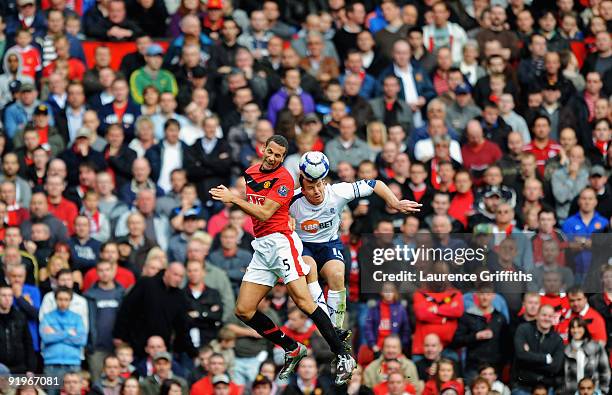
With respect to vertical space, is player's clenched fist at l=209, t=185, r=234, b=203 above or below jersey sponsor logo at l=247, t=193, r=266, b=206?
below

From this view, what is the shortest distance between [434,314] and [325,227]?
160 inches

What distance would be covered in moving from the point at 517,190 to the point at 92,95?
19.7 ft

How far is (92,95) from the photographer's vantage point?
23.0 metres

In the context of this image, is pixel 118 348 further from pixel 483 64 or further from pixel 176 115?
pixel 483 64

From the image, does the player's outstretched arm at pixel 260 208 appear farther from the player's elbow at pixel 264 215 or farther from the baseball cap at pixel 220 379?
the baseball cap at pixel 220 379

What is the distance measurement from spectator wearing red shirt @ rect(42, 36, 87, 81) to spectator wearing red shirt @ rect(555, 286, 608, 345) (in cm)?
750

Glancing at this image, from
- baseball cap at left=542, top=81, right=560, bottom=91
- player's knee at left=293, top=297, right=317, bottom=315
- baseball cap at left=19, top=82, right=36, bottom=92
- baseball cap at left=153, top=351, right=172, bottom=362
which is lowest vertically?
baseball cap at left=153, top=351, right=172, bottom=362

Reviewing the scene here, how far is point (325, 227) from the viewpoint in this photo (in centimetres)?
1700

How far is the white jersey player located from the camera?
55.0 feet

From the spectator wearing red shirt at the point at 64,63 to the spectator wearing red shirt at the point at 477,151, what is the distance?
5478mm

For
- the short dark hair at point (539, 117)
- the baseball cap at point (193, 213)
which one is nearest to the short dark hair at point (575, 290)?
the short dark hair at point (539, 117)

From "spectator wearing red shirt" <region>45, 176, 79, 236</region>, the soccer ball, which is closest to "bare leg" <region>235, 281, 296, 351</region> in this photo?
the soccer ball

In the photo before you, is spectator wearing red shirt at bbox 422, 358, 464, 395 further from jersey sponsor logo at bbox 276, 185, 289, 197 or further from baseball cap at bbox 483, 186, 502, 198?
jersey sponsor logo at bbox 276, 185, 289, 197

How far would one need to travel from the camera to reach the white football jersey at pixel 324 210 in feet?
55.2
